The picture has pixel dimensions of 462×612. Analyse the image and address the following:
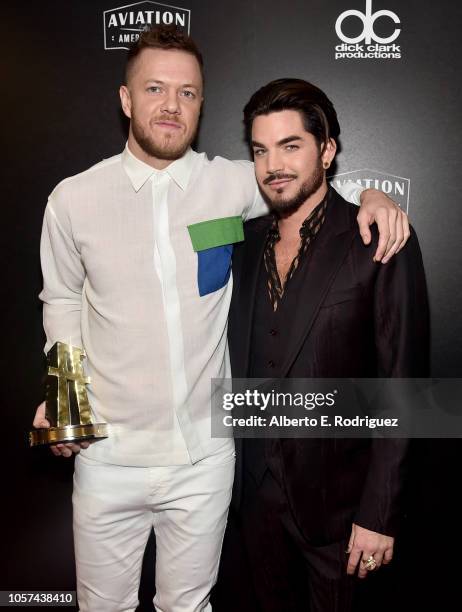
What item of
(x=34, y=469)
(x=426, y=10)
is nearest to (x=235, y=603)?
(x=34, y=469)

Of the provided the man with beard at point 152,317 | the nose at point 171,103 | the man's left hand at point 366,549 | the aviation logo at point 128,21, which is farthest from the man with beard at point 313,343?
the aviation logo at point 128,21

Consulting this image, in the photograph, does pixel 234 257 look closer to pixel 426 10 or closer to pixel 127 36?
pixel 127 36

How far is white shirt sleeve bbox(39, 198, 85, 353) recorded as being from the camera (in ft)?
6.03

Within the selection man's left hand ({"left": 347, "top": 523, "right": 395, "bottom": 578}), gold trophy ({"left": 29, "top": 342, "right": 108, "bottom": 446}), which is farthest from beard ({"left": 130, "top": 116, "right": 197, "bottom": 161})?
man's left hand ({"left": 347, "top": 523, "right": 395, "bottom": 578})

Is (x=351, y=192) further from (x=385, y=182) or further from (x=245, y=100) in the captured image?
(x=245, y=100)

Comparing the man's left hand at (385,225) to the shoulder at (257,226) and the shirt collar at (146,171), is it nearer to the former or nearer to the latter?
the shoulder at (257,226)

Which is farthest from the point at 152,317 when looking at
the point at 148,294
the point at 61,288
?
the point at 61,288

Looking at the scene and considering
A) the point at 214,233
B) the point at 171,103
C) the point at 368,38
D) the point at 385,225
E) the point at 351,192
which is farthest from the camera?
the point at 368,38

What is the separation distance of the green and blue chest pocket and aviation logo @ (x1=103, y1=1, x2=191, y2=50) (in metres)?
0.81

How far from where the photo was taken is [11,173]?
227cm

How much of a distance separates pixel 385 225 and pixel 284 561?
99 centimetres

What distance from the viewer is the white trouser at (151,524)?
181 cm

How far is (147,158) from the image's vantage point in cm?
180

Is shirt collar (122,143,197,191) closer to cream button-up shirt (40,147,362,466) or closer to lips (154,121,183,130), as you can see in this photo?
cream button-up shirt (40,147,362,466)
